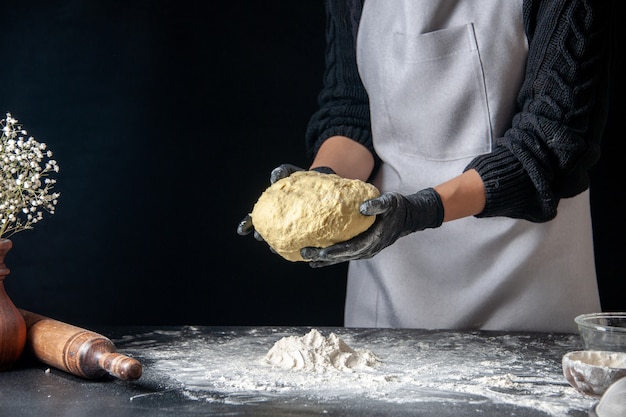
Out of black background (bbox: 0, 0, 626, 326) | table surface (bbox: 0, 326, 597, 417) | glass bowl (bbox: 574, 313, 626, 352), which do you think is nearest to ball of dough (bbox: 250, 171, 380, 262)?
table surface (bbox: 0, 326, 597, 417)

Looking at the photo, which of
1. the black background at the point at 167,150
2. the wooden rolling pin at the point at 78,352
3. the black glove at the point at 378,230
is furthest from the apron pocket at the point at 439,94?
the wooden rolling pin at the point at 78,352

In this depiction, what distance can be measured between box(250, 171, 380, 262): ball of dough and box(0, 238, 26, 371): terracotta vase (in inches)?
20.2

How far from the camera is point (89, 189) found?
2.88 m

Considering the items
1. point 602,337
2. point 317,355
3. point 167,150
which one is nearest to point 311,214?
point 317,355

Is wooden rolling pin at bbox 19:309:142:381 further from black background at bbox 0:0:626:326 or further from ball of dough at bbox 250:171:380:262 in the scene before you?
black background at bbox 0:0:626:326

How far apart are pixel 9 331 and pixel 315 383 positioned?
602mm

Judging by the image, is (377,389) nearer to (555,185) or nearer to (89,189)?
(555,185)

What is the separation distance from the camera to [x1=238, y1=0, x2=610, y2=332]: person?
1.90 m

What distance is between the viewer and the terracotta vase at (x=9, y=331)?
155cm

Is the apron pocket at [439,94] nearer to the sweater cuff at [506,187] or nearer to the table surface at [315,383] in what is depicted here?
A: the sweater cuff at [506,187]

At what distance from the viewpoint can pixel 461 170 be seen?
211 centimetres

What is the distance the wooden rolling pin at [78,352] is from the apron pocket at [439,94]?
1.02m

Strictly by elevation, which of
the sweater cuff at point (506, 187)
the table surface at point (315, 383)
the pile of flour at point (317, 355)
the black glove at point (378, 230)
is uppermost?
the sweater cuff at point (506, 187)

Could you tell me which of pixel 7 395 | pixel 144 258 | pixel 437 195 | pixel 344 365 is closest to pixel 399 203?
pixel 437 195
